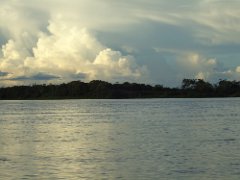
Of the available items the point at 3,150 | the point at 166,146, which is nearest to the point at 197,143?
the point at 166,146

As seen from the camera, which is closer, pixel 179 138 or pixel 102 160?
pixel 102 160

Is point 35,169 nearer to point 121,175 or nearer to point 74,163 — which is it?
point 74,163

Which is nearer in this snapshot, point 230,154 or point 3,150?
point 230,154

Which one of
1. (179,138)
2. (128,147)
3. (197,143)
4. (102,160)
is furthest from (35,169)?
(179,138)

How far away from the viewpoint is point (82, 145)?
3388 centimetres

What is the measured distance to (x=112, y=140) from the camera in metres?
37.1

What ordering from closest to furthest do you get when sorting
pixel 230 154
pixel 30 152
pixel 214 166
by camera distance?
pixel 214 166 < pixel 230 154 < pixel 30 152

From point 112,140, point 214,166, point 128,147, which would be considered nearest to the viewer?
point 214,166

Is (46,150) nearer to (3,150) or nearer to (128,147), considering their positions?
(3,150)

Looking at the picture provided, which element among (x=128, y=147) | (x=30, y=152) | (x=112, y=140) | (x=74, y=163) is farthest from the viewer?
(x=112, y=140)

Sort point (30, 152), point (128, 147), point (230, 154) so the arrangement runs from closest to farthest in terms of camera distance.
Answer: point (230, 154)
point (30, 152)
point (128, 147)

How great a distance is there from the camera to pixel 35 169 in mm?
23766

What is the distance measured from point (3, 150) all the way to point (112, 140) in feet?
27.3

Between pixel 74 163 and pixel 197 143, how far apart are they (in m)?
11.2
